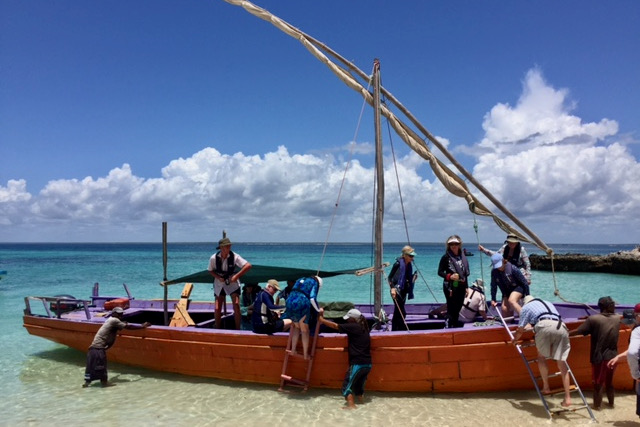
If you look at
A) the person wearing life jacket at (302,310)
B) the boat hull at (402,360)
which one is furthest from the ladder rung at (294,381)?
the person wearing life jacket at (302,310)

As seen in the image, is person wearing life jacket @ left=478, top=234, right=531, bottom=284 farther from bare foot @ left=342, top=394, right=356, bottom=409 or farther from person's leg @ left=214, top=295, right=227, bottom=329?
person's leg @ left=214, top=295, right=227, bottom=329

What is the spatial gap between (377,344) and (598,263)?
47.7 m

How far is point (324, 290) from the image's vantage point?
32219mm

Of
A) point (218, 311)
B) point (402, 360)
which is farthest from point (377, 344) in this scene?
point (218, 311)

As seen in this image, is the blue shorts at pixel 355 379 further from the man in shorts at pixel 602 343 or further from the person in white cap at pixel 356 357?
the man in shorts at pixel 602 343

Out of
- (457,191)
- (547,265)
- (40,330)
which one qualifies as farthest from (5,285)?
(547,265)

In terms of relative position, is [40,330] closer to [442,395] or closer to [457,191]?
[442,395]

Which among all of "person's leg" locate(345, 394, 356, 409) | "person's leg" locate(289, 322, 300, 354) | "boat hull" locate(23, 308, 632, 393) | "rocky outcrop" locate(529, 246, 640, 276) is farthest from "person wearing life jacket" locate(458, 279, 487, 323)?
"rocky outcrop" locate(529, 246, 640, 276)

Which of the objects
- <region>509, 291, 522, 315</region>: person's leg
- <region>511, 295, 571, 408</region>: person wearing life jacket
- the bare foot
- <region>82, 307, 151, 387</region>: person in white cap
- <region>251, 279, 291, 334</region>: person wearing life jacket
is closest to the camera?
<region>511, 295, 571, 408</region>: person wearing life jacket

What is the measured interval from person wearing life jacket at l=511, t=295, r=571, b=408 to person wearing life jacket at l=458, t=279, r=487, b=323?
2.14m

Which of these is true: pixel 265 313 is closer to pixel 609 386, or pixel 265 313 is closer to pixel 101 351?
pixel 101 351

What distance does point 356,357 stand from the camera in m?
7.46

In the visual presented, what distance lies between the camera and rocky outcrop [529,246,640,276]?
43.7m

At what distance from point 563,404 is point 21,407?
9.36 m
